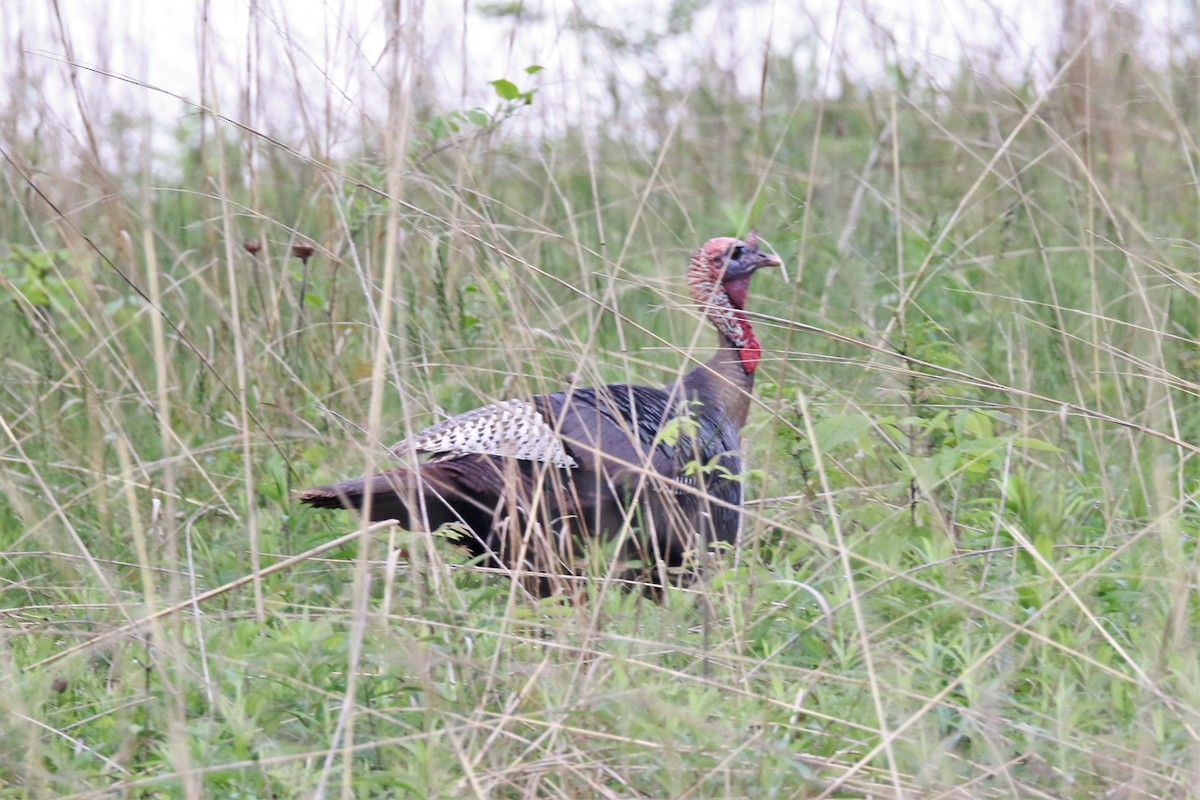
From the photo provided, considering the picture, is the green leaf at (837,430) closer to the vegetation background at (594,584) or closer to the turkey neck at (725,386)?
the vegetation background at (594,584)

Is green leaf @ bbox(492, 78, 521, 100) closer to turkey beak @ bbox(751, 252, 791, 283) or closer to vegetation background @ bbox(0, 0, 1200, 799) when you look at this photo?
vegetation background @ bbox(0, 0, 1200, 799)

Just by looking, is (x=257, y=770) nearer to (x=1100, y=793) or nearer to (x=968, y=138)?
(x=1100, y=793)

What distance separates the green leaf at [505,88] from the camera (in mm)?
3799

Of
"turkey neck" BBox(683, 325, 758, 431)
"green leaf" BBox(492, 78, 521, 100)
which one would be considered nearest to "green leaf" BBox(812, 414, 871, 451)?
"turkey neck" BBox(683, 325, 758, 431)

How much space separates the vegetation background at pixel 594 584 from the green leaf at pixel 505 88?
0.01m

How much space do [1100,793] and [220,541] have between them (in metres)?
2.19

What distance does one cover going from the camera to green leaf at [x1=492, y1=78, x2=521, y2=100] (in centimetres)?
380

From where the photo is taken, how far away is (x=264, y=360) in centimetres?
374

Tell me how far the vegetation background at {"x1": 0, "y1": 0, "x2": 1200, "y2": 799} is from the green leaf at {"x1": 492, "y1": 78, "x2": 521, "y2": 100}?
0.01 metres

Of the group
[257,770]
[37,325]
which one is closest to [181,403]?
[37,325]

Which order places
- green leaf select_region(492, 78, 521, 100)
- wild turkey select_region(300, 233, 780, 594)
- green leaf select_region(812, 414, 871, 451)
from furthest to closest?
green leaf select_region(492, 78, 521, 100) → wild turkey select_region(300, 233, 780, 594) → green leaf select_region(812, 414, 871, 451)

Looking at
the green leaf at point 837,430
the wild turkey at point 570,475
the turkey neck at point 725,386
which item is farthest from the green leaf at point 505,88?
the green leaf at point 837,430

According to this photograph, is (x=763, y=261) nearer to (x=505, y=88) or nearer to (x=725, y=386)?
(x=725, y=386)

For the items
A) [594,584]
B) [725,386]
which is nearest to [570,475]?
[594,584]
